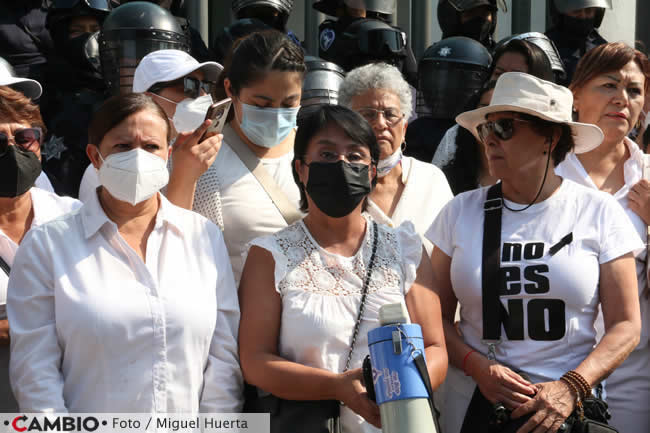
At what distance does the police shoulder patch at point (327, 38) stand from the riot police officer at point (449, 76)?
925 millimetres

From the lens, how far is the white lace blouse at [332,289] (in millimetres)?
3037

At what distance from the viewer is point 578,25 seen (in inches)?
293

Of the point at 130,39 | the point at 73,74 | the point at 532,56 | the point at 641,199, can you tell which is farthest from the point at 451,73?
the point at 641,199

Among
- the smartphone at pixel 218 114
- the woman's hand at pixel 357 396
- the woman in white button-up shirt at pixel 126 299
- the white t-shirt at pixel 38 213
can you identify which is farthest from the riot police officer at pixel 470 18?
the woman's hand at pixel 357 396

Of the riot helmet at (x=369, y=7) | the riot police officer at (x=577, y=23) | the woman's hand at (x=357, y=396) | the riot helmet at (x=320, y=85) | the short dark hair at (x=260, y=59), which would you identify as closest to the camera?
the woman's hand at (x=357, y=396)

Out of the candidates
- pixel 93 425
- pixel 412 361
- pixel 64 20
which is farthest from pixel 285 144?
Answer: pixel 64 20

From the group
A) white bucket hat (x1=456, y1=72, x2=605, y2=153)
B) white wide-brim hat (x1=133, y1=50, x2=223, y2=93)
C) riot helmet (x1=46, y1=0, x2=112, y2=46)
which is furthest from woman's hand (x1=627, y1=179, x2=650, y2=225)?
riot helmet (x1=46, y1=0, x2=112, y2=46)

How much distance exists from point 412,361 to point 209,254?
1065 mm

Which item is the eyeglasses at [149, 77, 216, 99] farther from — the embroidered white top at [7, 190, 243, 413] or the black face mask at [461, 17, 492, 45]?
the black face mask at [461, 17, 492, 45]

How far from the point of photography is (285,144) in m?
3.98

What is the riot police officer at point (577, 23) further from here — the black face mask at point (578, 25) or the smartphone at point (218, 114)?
the smartphone at point (218, 114)

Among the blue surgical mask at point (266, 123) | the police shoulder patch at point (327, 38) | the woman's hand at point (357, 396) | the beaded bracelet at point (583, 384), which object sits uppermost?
the blue surgical mask at point (266, 123)

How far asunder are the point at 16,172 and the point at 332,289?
4.01 ft

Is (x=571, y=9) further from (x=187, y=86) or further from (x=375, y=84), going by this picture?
(x=187, y=86)
